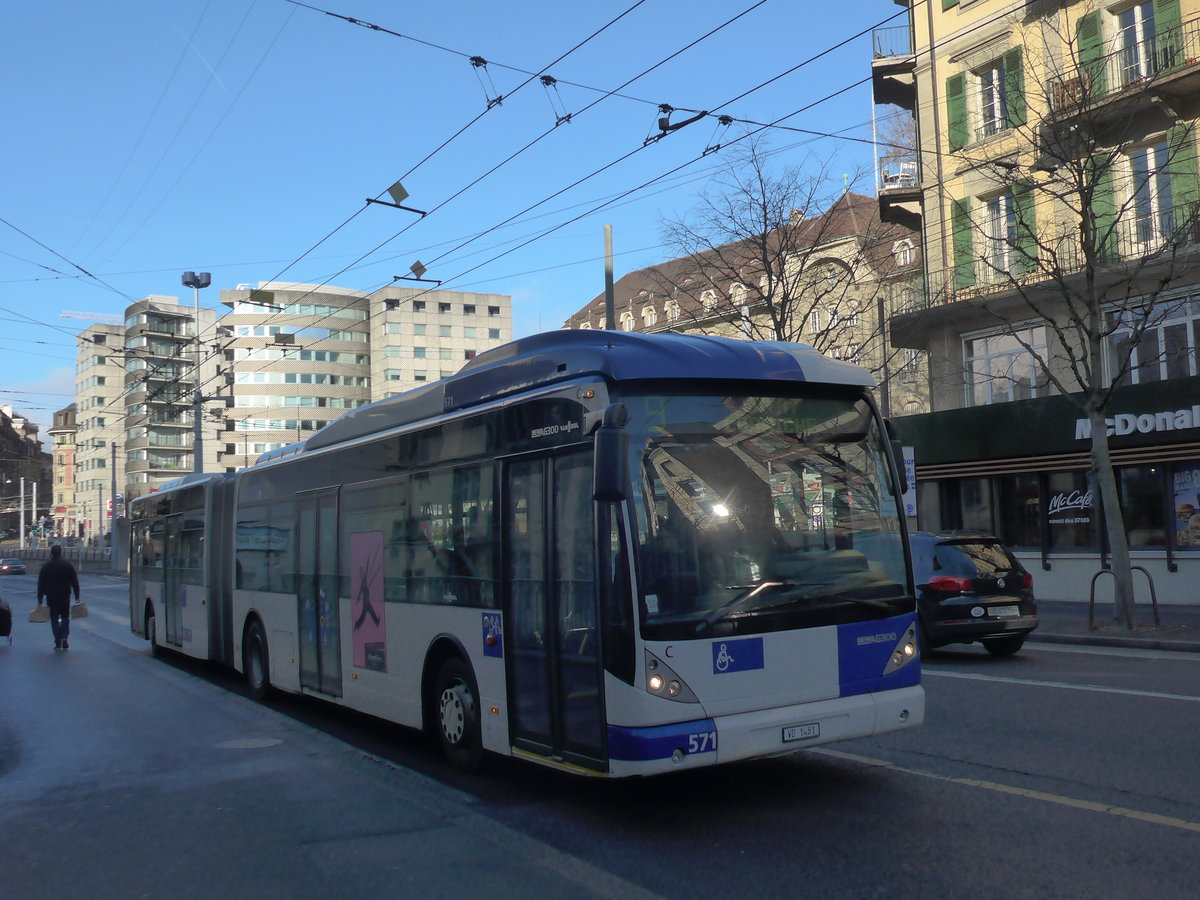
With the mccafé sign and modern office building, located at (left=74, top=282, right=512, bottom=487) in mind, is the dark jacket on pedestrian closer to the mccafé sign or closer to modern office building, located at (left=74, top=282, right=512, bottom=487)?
the mccafé sign

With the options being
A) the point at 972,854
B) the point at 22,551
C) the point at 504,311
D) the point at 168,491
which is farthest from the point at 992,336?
the point at 22,551

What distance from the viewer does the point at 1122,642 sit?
1545 cm

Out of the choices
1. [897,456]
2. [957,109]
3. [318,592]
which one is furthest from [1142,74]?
[318,592]

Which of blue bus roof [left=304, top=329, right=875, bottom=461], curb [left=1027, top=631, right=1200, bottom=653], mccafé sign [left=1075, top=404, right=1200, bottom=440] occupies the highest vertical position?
mccafé sign [left=1075, top=404, right=1200, bottom=440]

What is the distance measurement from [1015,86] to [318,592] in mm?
14905

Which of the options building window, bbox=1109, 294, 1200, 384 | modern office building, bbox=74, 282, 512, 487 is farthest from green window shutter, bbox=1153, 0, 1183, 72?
modern office building, bbox=74, 282, 512, 487

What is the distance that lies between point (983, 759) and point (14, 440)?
116m

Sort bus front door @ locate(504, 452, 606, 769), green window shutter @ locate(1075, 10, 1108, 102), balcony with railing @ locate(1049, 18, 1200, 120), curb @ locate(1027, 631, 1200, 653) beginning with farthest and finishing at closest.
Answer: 1. green window shutter @ locate(1075, 10, 1108, 102)
2. balcony with railing @ locate(1049, 18, 1200, 120)
3. curb @ locate(1027, 631, 1200, 653)
4. bus front door @ locate(504, 452, 606, 769)

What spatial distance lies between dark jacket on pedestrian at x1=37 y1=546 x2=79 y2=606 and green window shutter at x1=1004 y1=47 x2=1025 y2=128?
58.6 feet

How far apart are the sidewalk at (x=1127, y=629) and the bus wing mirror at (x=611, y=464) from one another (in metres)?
11.9

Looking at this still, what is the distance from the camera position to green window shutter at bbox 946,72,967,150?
25375 mm

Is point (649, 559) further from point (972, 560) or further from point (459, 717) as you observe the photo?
point (972, 560)

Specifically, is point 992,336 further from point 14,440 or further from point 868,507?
point 14,440

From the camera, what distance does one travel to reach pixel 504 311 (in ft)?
326
